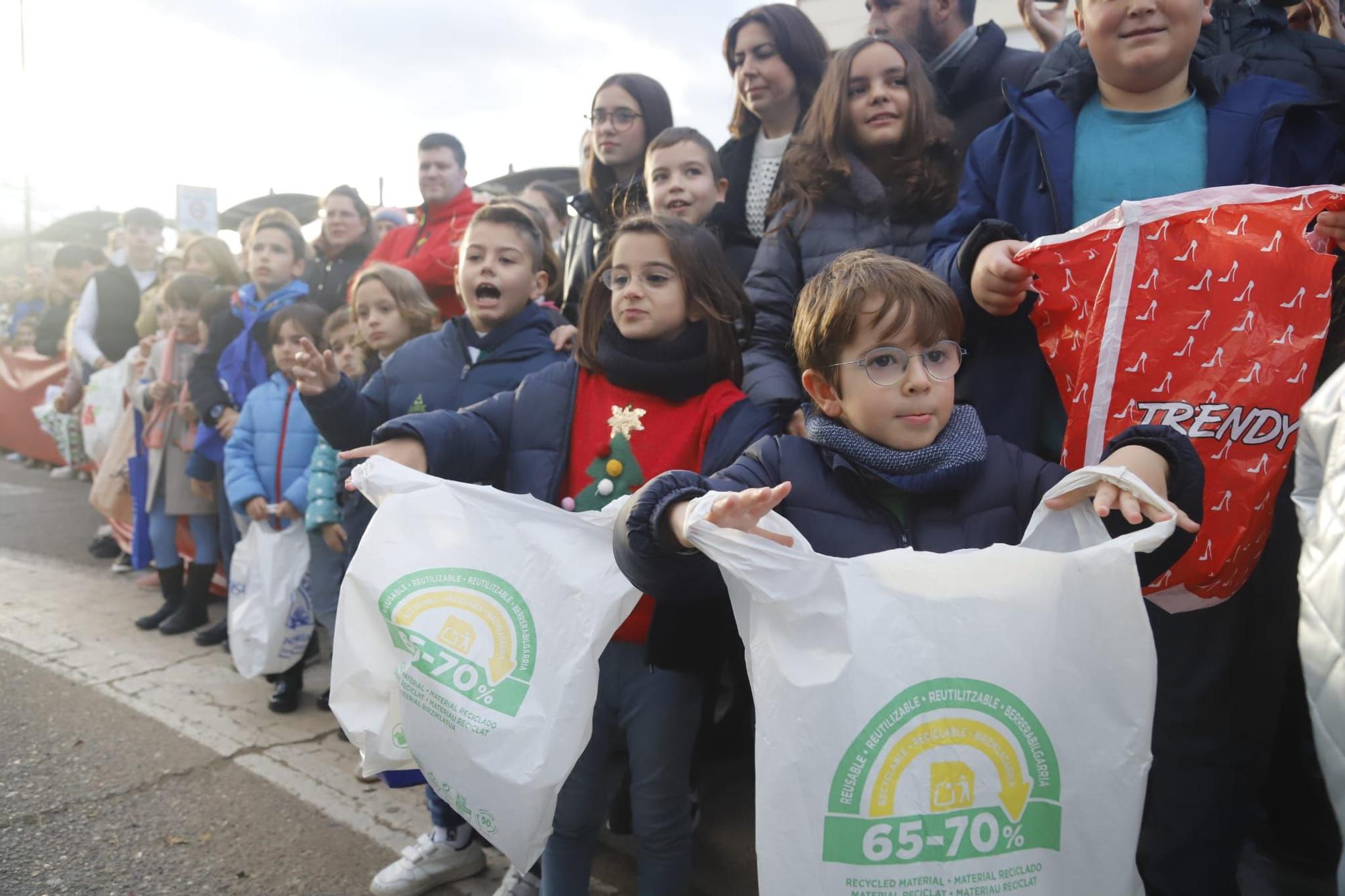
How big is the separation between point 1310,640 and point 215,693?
3.77m

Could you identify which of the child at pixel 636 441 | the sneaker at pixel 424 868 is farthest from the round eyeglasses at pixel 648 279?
the sneaker at pixel 424 868

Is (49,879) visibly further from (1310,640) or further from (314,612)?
(1310,640)

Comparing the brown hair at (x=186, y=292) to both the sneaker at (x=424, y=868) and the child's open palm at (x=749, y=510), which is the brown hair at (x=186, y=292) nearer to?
the sneaker at (x=424, y=868)

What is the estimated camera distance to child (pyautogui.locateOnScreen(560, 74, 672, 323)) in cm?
345

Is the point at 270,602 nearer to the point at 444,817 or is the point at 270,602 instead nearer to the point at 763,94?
the point at 444,817

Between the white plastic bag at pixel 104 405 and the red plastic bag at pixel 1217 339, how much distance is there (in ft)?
18.0

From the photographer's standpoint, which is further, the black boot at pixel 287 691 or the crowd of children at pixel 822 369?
the black boot at pixel 287 691

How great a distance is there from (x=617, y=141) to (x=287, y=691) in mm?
2498

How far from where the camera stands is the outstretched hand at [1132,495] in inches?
52.6

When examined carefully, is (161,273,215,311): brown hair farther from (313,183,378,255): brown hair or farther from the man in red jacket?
the man in red jacket

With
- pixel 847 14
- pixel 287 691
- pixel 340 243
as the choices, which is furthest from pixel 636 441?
pixel 847 14

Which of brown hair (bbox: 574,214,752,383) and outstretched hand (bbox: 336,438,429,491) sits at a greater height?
brown hair (bbox: 574,214,752,383)

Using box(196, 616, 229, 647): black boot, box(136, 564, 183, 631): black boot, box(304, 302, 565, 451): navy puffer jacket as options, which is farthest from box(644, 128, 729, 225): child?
box(136, 564, 183, 631): black boot

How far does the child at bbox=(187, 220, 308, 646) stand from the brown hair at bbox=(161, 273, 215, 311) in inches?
11.9
